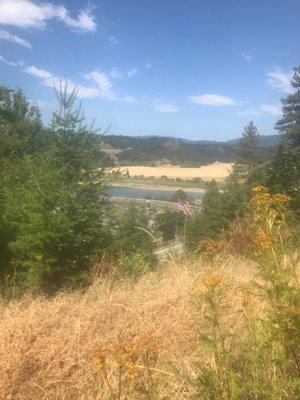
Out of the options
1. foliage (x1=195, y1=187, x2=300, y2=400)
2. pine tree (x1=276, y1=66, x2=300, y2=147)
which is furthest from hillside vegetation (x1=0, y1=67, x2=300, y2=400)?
pine tree (x1=276, y1=66, x2=300, y2=147)

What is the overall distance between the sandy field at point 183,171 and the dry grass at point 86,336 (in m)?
126

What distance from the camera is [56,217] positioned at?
8.86 meters

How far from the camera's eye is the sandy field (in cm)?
13588

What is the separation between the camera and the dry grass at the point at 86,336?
113 inches

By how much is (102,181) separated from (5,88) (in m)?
29.1

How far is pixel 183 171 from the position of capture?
148125 millimetres

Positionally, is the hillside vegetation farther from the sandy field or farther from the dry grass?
the sandy field

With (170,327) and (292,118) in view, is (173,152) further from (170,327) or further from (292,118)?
(170,327)

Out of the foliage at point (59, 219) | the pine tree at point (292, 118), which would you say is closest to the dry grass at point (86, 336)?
the foliage at point (59, 219)

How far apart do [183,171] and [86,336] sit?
14567 centimetres

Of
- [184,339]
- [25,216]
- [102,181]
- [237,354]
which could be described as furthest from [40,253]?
[237,354]

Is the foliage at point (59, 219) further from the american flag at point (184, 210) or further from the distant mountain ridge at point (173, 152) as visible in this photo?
the distant mountain ridge at point (173, 152)

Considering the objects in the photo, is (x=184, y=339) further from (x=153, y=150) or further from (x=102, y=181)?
(x=153, y=150)

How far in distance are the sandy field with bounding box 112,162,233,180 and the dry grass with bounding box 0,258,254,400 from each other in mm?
126147
